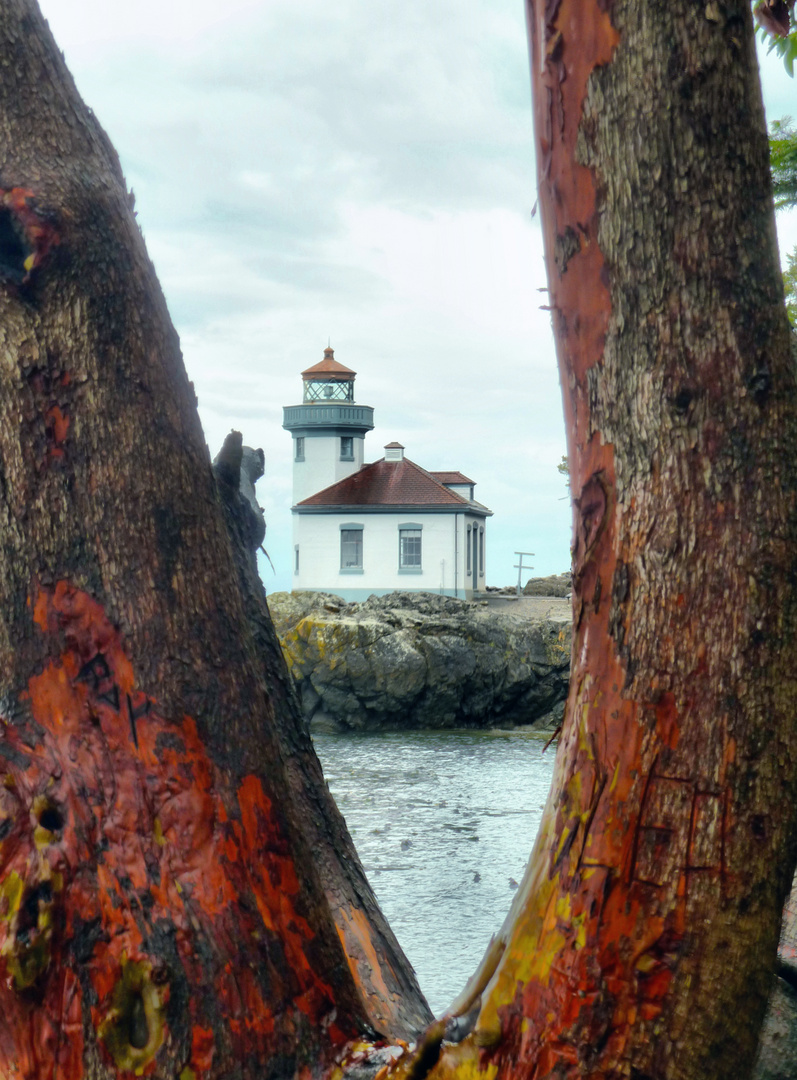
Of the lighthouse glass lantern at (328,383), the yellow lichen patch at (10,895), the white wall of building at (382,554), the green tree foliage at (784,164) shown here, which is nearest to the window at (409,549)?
the white wall of building at (382,554)

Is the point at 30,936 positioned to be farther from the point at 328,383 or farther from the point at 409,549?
the point at 328,383

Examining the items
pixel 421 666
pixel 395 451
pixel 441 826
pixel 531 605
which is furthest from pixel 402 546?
pixel 441 826

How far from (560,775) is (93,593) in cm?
106

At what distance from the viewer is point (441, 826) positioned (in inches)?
512

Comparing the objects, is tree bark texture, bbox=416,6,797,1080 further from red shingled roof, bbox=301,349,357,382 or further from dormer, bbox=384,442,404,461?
red shingled roof, bbox=301,349,357,382

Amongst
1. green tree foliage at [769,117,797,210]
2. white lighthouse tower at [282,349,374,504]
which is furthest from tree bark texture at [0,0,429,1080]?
white lighthouse tower at [282,349,374,504]

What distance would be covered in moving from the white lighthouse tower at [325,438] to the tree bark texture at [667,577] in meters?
43.4

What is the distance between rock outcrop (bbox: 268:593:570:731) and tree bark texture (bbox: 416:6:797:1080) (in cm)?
1900

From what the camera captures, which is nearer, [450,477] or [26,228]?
[26,228]

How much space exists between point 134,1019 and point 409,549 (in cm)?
4087

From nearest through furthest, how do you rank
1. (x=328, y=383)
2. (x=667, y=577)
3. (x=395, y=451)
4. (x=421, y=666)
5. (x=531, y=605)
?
(x=667, y=577)
(x=421, y=666)
(x=531, y=605)
(x=395, y=451)
(x=328, y=383)

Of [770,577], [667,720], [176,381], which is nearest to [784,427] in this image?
[770,577]

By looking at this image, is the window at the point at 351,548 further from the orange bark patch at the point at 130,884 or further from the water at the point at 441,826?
the orange bark patch at the point at 130,884

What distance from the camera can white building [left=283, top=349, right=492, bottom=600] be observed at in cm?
4262
